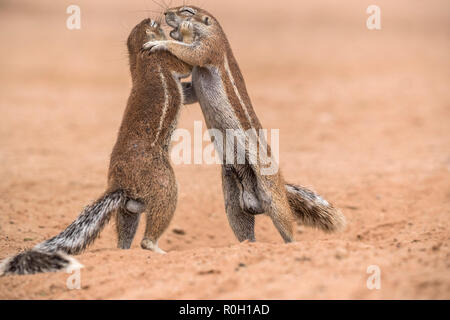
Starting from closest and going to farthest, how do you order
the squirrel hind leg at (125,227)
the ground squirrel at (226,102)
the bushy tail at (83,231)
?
the bushy tail at (83,231) < the squirrel hind leg at (125,227) < the ground squirrel at (226,102)

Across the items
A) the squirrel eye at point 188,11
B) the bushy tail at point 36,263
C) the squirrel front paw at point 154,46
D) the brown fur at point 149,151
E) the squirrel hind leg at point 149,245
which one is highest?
Result: the squirrel eye at point 188,11

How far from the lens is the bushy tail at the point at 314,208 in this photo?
6961 mm

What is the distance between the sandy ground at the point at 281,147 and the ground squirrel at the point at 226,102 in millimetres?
639

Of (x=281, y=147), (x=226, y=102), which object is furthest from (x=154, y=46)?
(x=281, y=147)

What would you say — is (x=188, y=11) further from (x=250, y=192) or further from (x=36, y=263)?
(x=36, y=263)

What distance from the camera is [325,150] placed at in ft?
40.9

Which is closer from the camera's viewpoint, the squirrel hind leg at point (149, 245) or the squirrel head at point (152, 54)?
the squirrel hind leg at point (149, 245)

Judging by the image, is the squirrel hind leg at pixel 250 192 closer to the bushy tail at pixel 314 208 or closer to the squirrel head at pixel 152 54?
the bushy tail at pixel 314 208

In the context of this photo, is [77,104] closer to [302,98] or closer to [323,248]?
[302,98]

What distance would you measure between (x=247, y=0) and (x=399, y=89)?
13138mm

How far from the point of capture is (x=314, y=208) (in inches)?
275

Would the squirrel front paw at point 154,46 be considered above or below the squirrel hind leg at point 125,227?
above

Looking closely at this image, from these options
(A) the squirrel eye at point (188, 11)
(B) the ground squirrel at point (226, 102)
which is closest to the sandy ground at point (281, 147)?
(B) the ground squirrel at point (226, 102)

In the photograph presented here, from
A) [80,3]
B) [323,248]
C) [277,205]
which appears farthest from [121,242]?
[80,3]
